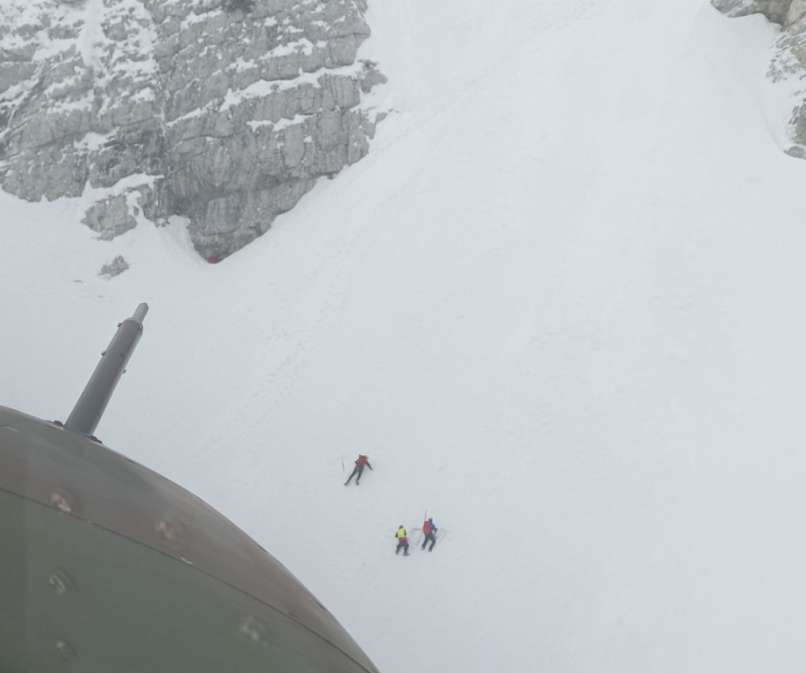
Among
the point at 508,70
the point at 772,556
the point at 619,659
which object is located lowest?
the point at 619,659

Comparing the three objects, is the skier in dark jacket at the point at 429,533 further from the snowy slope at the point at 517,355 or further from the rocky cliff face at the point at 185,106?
the rocky cliff face at the point at 185,106

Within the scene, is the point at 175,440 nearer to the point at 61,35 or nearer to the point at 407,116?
the point at 407,116

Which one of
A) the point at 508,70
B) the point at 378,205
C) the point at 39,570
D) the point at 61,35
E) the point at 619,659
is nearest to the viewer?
the point at 39,570

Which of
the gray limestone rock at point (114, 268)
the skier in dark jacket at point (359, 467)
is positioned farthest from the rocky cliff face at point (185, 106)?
the skier in dark jacket at point (359, 467)

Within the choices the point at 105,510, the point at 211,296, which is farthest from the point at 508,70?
the point at 105,510

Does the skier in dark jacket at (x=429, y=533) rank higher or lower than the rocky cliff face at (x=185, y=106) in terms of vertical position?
lower
